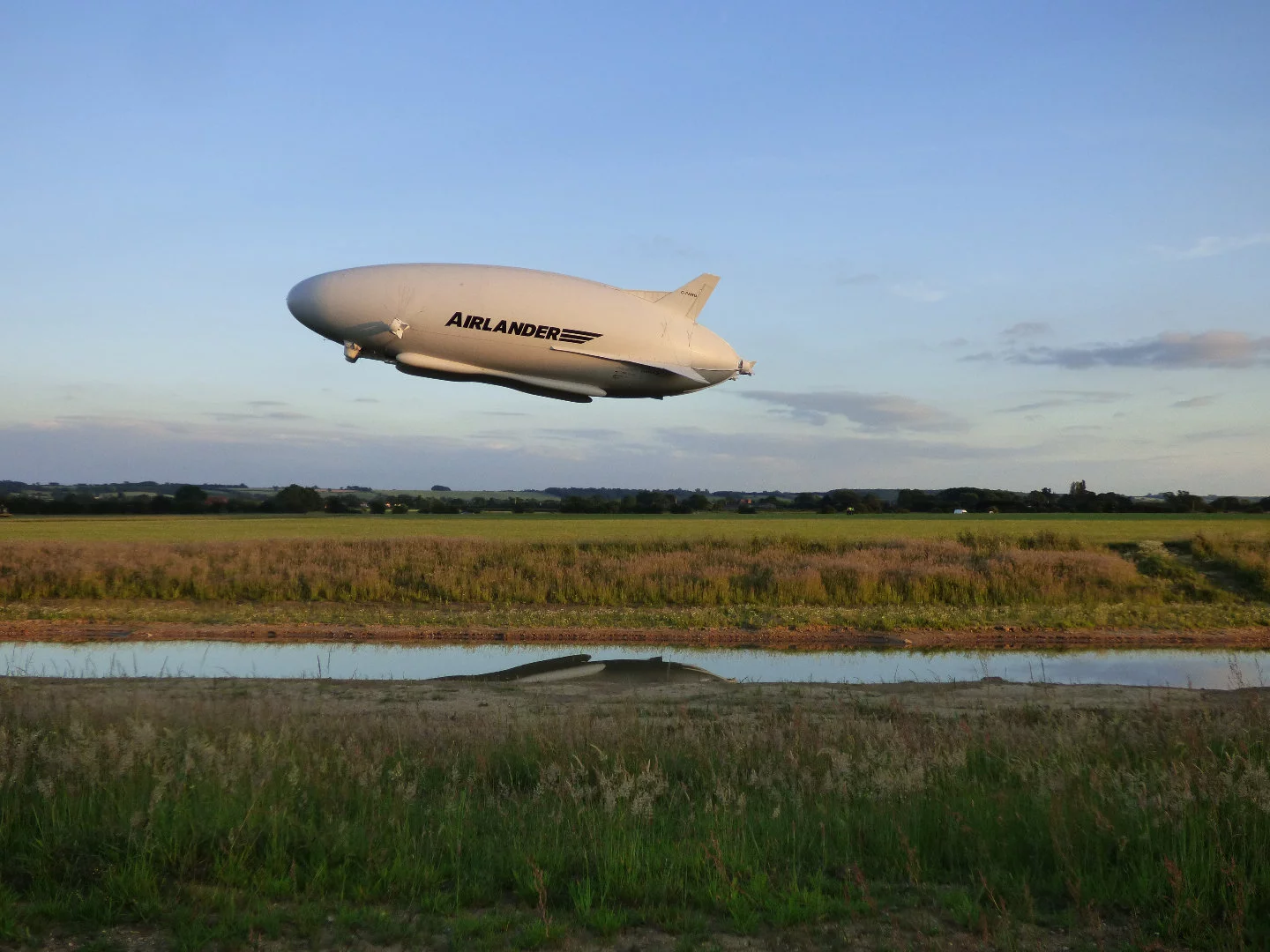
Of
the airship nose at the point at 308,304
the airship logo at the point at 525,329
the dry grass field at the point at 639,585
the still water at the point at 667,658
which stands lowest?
the still water at the point at 667,658

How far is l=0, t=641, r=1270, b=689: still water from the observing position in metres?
20.4

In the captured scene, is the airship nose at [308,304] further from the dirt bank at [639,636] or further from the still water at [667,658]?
the dirt bank at [639,636]

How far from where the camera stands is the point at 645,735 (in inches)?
448

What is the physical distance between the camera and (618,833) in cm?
726

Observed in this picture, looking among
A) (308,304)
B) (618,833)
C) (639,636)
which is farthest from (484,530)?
(618,833)

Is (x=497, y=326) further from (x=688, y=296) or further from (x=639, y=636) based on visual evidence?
(x=639, y=636)

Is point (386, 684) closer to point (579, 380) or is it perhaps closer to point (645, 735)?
point (579, 380)

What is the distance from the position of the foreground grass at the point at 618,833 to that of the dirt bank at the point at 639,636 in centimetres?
1470

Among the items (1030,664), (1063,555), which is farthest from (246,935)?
(1063,555)

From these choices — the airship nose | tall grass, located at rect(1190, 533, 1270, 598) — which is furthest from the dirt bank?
tall grass, located at rect(1190, 533, 1270, 598)

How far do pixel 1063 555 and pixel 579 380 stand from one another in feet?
86.1

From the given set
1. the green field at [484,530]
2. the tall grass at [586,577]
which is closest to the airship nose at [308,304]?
the tall grass at [586,577]

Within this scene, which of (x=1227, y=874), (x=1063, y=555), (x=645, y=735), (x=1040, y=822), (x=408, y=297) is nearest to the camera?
(x=1227, y=874)

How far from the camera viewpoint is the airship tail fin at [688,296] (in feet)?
66.4
